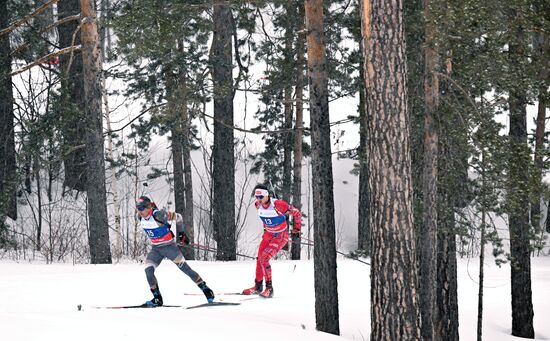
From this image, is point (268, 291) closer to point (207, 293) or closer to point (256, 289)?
point (256, 289)

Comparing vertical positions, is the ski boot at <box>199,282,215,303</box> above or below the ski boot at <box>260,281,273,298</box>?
above

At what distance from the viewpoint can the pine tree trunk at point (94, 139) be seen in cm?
1695

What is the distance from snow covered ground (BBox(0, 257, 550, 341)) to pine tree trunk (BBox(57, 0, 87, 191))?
3415 mm

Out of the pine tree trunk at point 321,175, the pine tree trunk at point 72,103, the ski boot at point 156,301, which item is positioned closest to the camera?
the pine tree trunk at point 321,175

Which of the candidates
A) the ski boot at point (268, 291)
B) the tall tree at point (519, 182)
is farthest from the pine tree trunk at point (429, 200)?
the ski boot at point (268, 291)

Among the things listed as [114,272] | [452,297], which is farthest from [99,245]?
[452,297]

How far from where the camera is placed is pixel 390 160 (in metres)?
8.39

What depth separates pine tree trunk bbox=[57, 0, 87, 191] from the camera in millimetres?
17938

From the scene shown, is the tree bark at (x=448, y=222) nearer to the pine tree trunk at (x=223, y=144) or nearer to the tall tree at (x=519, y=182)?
the tall tree at (x=519, y=182)

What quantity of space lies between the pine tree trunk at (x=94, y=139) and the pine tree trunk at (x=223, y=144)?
2721mm

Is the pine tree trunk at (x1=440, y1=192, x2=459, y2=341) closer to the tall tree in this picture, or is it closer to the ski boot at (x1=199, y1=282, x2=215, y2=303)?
the tall tree

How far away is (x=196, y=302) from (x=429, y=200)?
4.04 meters

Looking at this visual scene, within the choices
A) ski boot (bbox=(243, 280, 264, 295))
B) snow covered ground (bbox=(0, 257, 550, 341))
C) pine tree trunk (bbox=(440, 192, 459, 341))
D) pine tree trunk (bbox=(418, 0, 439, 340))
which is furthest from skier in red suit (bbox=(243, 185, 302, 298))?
pine tree trunk (bbox=(418, 0, 439, 340))

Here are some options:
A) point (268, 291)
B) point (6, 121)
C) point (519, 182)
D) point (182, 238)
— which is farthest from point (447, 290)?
point (6, 121)
